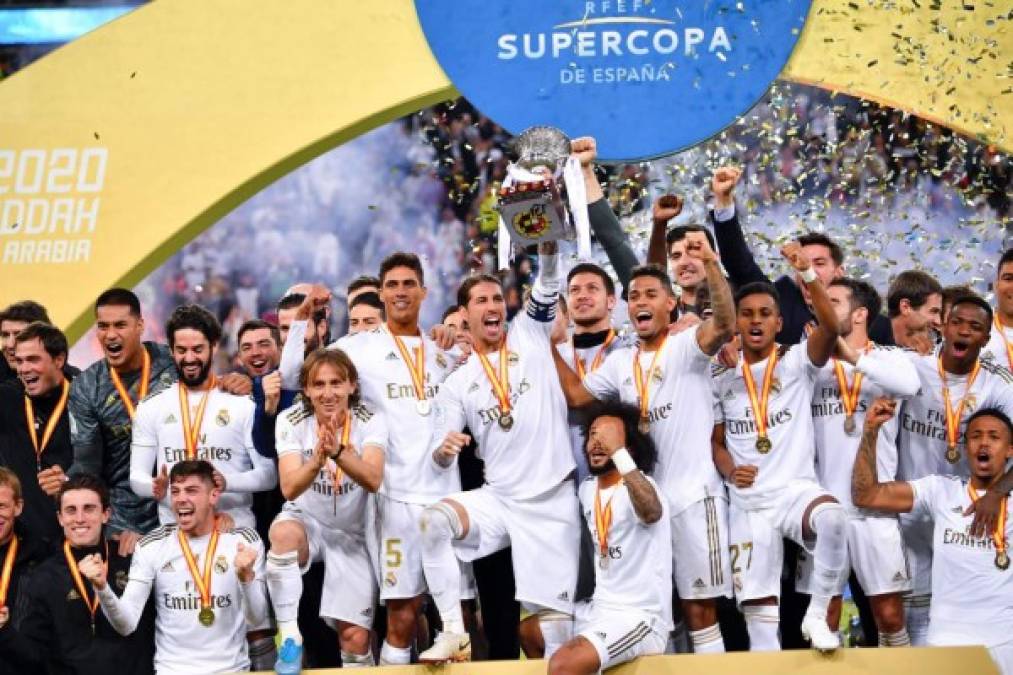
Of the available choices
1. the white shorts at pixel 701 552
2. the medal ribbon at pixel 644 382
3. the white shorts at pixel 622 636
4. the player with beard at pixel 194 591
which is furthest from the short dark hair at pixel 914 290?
the player with beard at pixel 194 591

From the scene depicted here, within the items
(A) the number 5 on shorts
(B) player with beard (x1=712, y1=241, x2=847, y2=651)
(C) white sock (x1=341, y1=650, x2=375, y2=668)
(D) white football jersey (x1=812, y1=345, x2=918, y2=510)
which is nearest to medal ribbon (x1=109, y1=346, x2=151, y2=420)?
(A) the number 5 on shorts

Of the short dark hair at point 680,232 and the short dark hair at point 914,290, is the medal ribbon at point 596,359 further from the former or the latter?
the short dark hair at point 914,290

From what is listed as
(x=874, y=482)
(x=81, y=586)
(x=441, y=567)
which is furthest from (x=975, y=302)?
(x=81, y=586)

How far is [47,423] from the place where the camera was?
6.76 m

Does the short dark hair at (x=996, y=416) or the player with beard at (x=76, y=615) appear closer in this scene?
the player with beard at (x=76, y=615)

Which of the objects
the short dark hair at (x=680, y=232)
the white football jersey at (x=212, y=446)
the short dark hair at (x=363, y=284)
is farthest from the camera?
the short dark hair at (x=363, y=284)

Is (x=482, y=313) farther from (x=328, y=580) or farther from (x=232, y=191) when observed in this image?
(x=232, y=191)

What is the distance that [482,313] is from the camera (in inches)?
254

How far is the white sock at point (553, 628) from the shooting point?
6227mm

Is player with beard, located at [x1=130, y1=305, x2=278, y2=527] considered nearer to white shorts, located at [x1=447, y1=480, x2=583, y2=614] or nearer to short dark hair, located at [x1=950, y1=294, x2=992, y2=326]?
white shorts, located at [x1=447, y1=480, x2=583, y2=614]

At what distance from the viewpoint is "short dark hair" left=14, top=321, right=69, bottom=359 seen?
6.73 metres

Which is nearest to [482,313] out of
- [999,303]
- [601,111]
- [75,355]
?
[999,303]

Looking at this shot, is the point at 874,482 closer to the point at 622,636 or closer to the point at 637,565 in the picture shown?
the point at 637,565

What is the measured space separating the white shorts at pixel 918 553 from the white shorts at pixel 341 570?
225 cm
